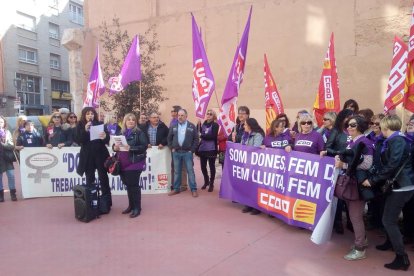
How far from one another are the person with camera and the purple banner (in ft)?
2.17

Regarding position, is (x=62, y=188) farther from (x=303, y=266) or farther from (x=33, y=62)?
(x=33, y=62)

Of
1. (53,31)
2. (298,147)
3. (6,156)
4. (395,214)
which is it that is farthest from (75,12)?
(395,214)

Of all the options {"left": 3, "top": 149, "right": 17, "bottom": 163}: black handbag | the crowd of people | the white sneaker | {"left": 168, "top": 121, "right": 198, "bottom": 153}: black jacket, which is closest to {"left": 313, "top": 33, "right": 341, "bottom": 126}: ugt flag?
the crowd of people

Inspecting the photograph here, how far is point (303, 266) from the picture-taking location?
13.4 feet

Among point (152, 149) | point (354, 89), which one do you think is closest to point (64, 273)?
point (152, 149)

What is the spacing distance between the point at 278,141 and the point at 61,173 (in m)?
4.59

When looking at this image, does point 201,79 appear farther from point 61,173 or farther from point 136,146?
point 61,173

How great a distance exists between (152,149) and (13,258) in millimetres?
3752

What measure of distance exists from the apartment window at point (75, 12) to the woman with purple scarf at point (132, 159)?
145 feet

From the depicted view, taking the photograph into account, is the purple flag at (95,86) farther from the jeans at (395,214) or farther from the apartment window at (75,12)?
the apartment window at (75,12)

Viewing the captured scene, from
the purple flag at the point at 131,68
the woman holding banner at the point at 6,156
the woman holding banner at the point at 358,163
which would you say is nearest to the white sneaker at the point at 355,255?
the woman holding banner at the point at 358,163

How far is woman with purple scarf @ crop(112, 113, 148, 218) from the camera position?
5.95 m

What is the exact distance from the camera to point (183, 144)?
24.3ft

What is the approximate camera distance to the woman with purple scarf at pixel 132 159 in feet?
19.5
